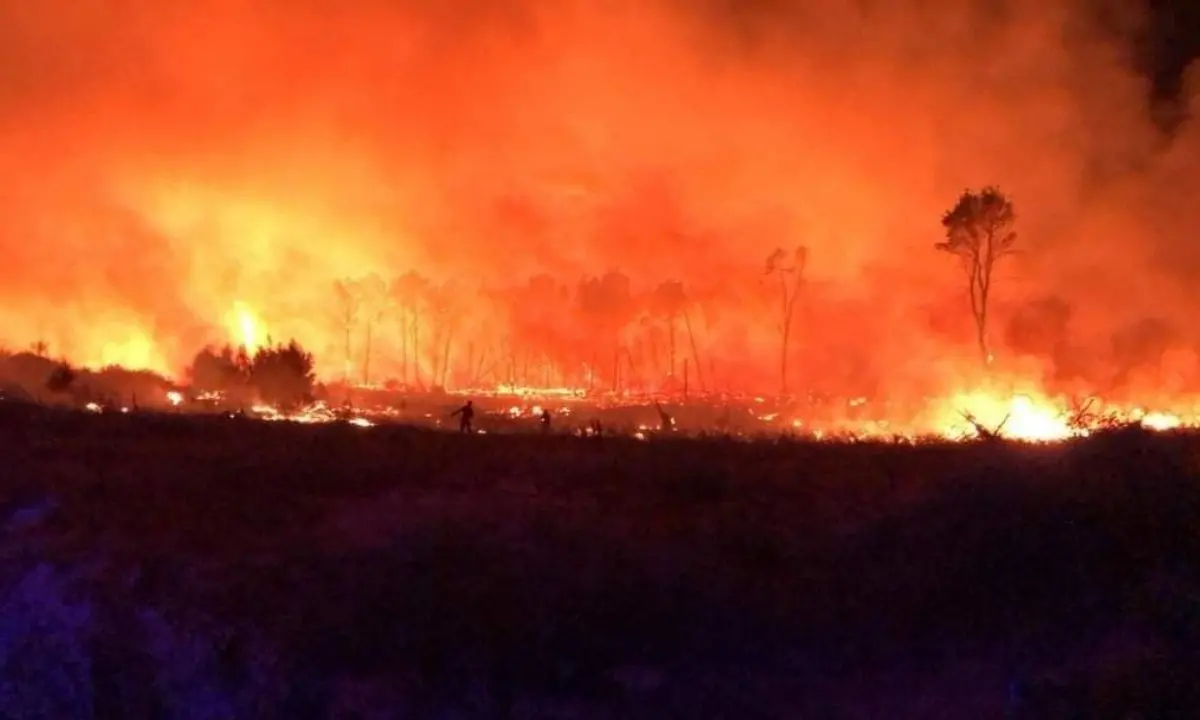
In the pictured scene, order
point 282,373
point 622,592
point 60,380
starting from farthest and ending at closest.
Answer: point 282,373 < point 60,380 < point 622,592

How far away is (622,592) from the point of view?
415 inches

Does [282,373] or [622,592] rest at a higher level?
[282,373]

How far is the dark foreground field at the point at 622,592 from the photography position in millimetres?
8977

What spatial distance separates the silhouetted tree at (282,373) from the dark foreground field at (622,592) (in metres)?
28.1

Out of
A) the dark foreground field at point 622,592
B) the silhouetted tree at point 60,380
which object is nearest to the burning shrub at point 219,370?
the silhouetted tree at point 60,380

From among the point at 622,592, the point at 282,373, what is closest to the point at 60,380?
the point at 282,373

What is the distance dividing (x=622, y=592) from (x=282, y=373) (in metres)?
36.6

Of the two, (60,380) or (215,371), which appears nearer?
(60,380)

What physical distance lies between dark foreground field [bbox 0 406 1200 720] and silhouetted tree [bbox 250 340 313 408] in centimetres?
2808

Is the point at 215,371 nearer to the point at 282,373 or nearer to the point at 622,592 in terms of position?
the point at 282,373

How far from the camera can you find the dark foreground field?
8.98m

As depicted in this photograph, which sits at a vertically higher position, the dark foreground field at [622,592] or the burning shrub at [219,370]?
the burning shrub at [219,370]

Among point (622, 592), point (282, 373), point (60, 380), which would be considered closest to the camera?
point (622, 592)

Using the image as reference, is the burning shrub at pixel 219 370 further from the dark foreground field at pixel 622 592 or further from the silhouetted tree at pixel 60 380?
the dark foreground field at pixel 622 592
